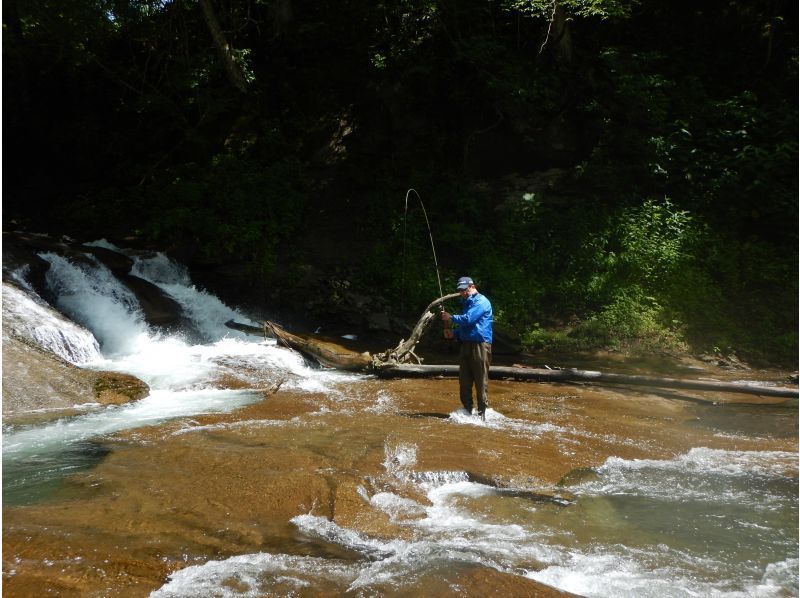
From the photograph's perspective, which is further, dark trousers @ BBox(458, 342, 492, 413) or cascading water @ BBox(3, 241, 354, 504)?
dark trousers @ BBox(458, 342, 492, 413)

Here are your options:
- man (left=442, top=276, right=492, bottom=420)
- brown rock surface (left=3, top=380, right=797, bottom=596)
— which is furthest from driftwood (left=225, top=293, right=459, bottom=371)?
man (left=442, top=276, right=492, bottom=420)

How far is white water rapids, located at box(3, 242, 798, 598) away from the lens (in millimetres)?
3816

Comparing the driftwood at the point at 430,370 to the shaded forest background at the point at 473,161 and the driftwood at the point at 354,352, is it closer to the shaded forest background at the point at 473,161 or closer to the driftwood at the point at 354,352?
the driftwood at the point at 354,352

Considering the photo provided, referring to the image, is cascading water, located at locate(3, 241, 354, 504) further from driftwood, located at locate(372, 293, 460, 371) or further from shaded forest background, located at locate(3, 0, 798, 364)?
shaded forest background, located at locate(3, 0, 798, 364)

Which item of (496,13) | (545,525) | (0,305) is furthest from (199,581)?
(496,13)

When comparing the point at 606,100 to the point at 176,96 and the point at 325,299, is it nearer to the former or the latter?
the point at 325,299

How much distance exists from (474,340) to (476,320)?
263mm

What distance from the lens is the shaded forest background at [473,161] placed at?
14.2 m

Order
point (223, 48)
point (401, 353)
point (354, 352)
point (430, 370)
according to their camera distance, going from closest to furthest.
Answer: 1. point (430, 370)
2. point (401, 353)
3. point (354, 352)
4. point (223, 48)

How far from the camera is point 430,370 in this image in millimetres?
10203

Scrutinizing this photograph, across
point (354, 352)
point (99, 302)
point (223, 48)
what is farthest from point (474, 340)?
point (223, 48)

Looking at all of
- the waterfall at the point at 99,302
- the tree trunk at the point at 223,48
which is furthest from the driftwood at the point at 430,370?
the tree trunk at the point at 223,48

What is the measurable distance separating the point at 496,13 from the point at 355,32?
4765 millimetres

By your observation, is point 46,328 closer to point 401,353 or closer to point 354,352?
point 354,352
